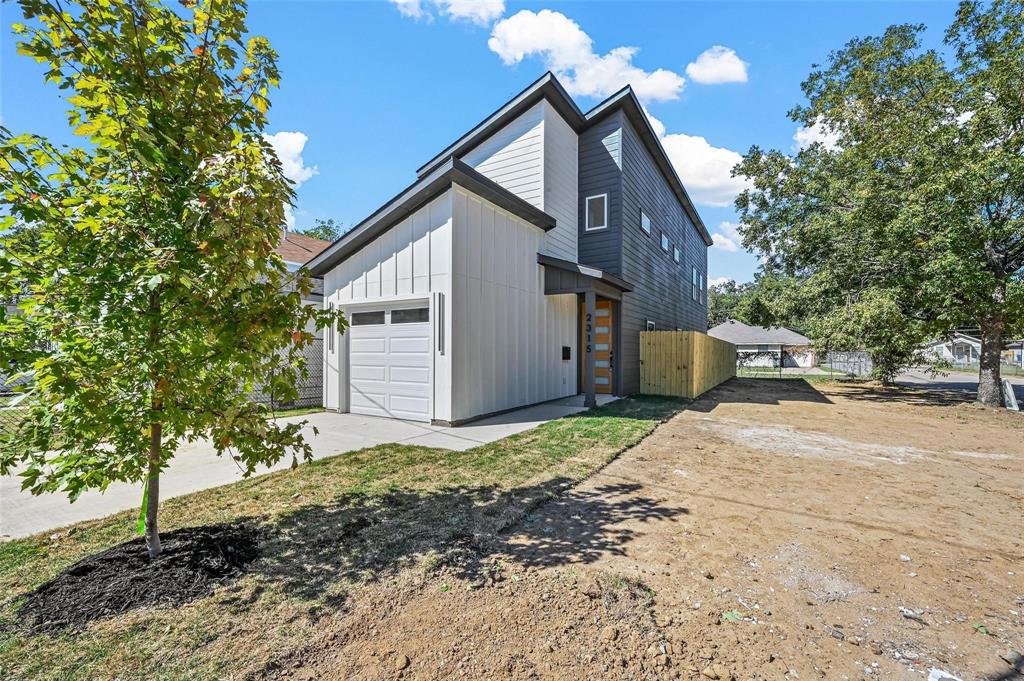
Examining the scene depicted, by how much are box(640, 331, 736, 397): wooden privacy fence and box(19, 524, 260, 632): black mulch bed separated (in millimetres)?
11393

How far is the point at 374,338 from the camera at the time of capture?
8492mm

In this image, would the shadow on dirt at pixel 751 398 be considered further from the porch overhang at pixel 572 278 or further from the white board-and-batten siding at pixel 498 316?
the white board-and-batten siding at pixel 498 316

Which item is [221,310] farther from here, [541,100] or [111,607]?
[541,100]

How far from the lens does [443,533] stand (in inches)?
128

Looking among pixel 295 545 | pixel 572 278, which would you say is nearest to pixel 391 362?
pixel 572 278

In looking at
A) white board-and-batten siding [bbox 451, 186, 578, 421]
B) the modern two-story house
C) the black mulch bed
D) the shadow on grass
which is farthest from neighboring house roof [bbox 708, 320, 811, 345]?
the black mulch bed

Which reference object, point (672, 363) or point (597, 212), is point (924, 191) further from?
point (597, 212)

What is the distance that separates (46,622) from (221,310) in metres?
1.84

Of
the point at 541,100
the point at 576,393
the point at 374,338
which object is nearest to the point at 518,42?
the point at 541,100

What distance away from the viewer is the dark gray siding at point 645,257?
11.9 m

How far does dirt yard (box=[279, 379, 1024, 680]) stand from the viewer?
6.48 feet

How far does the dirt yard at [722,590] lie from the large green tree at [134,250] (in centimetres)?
155

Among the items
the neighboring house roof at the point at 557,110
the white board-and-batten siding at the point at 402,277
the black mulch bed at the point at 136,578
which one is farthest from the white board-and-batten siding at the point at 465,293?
the black mulch bed at the point at 136,578

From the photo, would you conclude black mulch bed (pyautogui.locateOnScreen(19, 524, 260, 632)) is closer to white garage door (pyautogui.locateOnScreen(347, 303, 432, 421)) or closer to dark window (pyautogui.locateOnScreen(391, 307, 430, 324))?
white garage door (pyautogui.locateOnScreen(347, 303, 432, 421))
